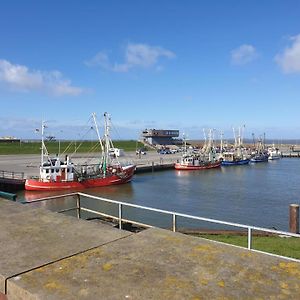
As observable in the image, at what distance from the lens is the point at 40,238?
17.2 feet

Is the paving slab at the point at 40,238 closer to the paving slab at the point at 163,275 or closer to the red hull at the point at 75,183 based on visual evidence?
the paving slab at the point at 163,275

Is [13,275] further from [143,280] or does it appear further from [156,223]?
[156,223]

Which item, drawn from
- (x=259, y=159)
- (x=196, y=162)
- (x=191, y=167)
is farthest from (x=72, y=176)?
(x=259, y=159)

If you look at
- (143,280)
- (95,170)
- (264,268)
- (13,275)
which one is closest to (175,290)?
(143,280)

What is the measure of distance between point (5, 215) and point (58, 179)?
41352 millimetres

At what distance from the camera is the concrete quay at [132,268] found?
136 inches

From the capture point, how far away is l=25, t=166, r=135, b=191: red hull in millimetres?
44938

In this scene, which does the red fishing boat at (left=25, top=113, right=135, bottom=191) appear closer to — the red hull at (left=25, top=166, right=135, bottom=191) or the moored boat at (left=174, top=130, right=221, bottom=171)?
the red hull at (left=25, top=166, right=135, bottom=191)

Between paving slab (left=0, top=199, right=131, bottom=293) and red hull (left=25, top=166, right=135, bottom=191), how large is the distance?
39794 mm

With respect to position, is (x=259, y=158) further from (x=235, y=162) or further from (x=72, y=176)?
(x=72, y=176)

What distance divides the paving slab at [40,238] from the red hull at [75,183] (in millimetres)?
39794

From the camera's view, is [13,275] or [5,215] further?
[5,215]

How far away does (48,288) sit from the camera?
137 inches

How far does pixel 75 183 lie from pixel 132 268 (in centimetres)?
4496
